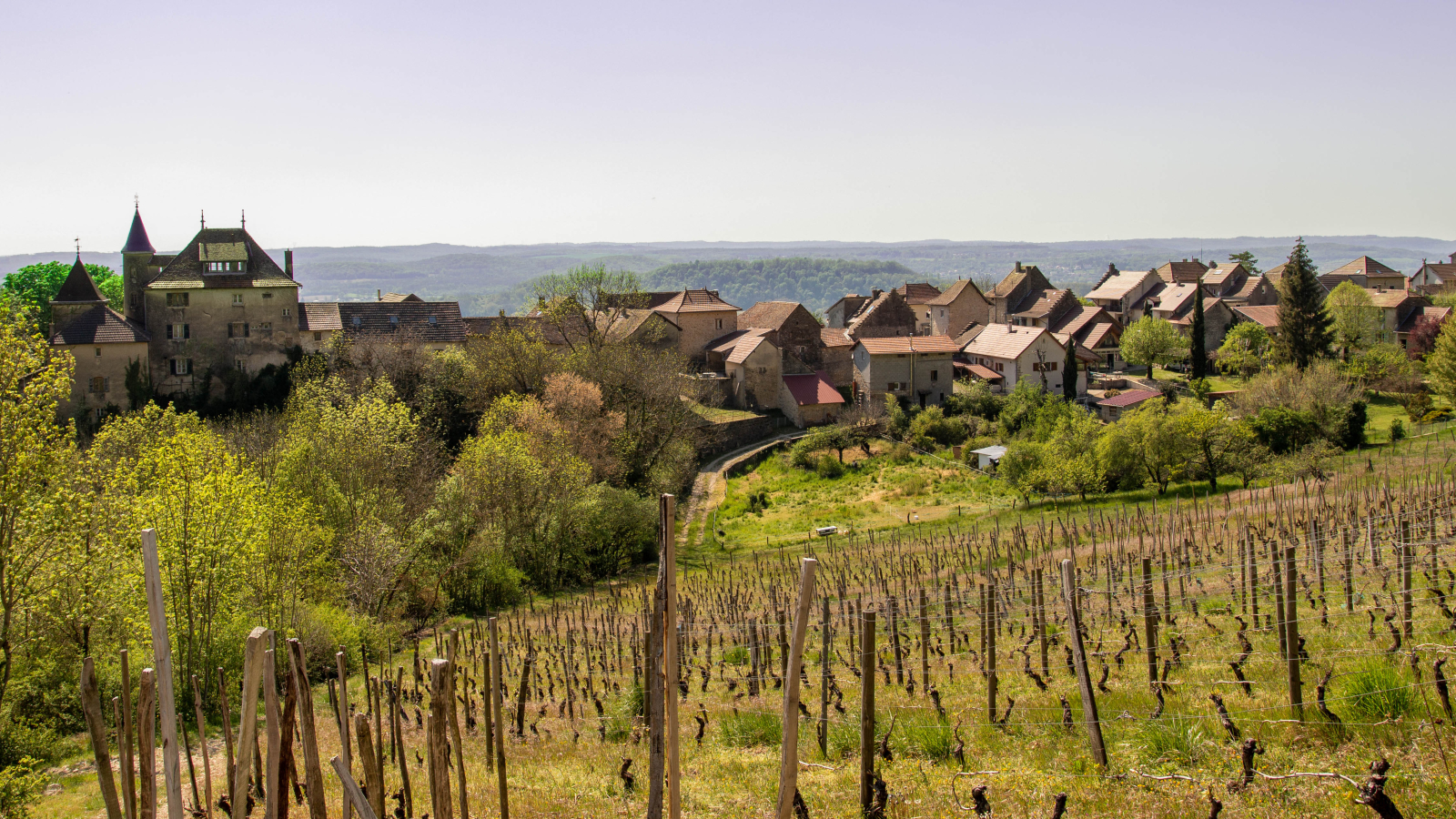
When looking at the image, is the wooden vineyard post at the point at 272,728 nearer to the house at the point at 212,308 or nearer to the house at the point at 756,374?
the house at the point at 212,308

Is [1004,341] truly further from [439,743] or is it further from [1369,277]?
[1369,277]

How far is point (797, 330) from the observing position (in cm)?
6003

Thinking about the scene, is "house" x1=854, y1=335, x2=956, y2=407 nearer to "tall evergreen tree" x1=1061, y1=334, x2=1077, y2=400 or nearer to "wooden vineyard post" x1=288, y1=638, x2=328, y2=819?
"tall evergreen tree" x1=1061, y1=334, x2=1077, y2=400

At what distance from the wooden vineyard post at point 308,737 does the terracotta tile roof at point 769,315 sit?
174ft

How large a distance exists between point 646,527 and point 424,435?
1136 centimetres

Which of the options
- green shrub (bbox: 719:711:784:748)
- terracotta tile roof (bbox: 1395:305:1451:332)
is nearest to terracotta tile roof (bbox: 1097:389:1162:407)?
terracotta tile roof (bbox: 1395:305:1451:332)

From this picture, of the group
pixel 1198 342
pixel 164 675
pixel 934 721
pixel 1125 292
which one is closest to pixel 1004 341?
pixel 1198 342

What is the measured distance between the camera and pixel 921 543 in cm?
3136

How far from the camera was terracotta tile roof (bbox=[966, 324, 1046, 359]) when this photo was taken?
57.2 metres

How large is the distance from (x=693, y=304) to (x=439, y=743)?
56.5 metres

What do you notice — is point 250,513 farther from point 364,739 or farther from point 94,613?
point 364,739

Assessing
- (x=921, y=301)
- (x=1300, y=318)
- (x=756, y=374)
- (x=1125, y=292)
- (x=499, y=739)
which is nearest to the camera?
(x=499, y=739)

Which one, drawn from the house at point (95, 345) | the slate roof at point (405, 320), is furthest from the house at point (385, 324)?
the house at point (95, 345)

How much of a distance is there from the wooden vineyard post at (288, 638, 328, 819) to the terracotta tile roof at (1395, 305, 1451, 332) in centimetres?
7439
